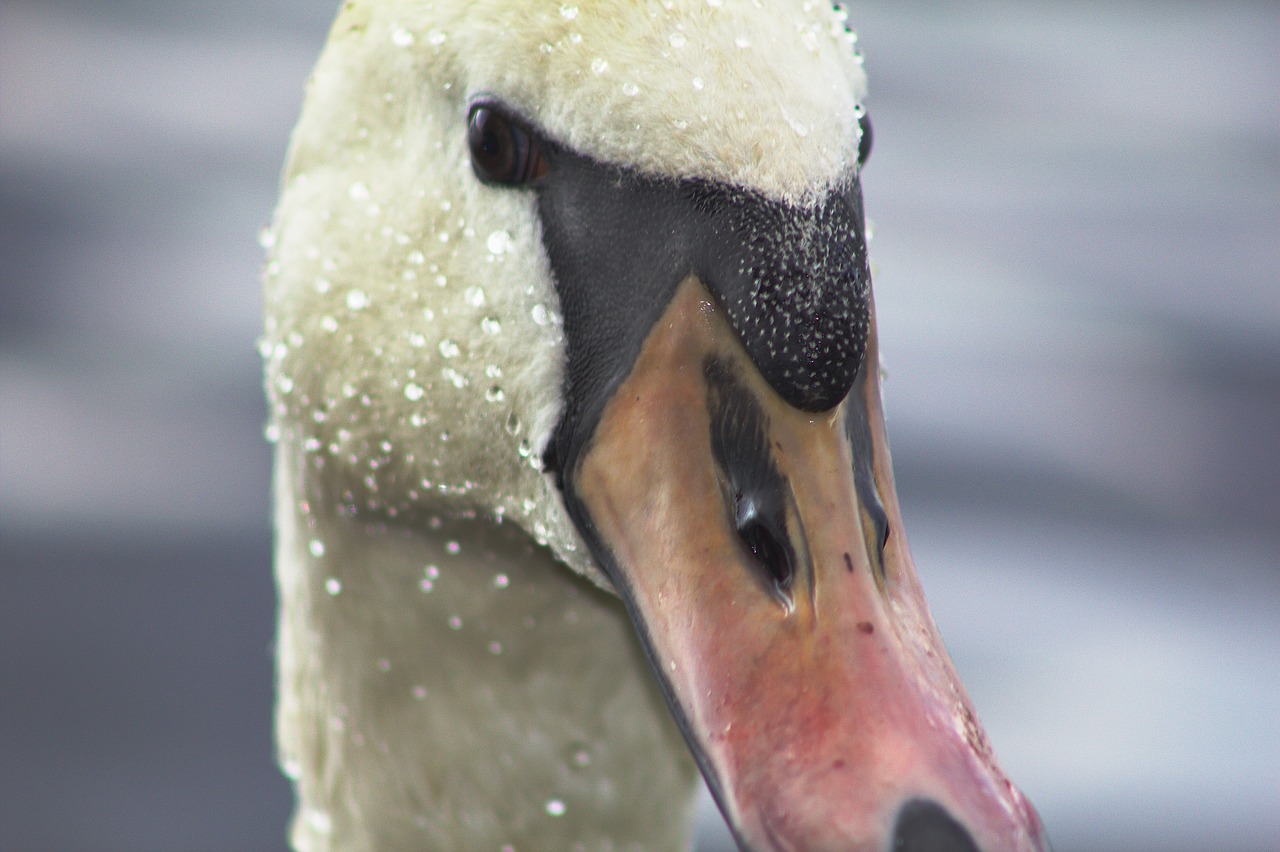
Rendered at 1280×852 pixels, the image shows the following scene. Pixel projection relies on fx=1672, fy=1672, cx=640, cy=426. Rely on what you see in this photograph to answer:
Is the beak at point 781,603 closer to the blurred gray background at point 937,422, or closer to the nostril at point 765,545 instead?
the nostril at point 765,545

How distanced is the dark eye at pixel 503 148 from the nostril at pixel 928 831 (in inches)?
23.4

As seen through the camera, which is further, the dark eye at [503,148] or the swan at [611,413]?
the dark eye at [503,148]

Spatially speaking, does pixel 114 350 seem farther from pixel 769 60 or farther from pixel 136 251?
pixel 769 60

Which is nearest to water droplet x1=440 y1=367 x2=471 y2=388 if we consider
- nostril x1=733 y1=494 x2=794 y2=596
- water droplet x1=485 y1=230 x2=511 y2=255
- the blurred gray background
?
water droplet x1=485 y1=230 x2=511 y2=255

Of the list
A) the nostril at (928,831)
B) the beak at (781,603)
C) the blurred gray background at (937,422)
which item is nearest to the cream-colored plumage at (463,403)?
the beak at (781,603)

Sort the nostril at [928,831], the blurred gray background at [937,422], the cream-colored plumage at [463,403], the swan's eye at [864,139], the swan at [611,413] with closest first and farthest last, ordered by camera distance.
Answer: the nostril at [928,831] < the swan at [611,413] < the cream-colored plumage at [463,403] < the swan's eye at [864,139] < the blurred gray background at [937,422]

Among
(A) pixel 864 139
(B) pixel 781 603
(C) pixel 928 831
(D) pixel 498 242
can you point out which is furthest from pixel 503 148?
(C) pixel 928 831

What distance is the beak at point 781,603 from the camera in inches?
42.9

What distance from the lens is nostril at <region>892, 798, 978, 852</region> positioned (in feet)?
3.43

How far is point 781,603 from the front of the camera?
1188mm

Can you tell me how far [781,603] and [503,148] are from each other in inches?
17.7

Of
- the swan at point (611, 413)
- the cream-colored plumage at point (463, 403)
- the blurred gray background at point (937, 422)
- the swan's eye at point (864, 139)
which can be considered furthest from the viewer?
the blurred gray background at point (937, 422)

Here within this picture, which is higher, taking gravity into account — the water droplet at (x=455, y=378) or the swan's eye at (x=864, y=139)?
the swan's eye at (x=864, y=139)

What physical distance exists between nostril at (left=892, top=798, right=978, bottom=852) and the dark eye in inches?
23.4
